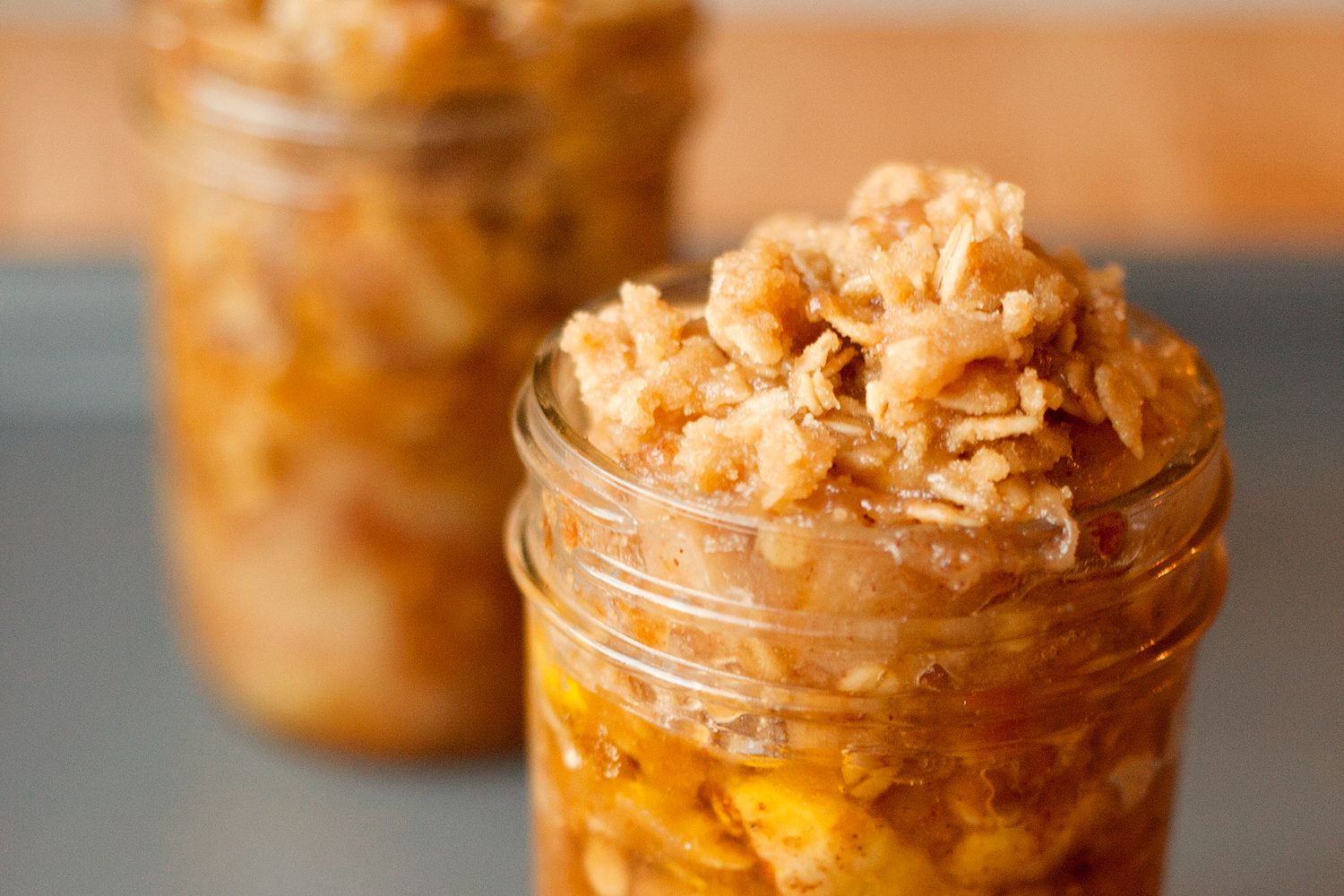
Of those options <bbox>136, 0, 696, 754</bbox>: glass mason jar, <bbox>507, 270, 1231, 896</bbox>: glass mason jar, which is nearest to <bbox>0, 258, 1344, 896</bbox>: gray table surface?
<bbox>136, 0, 696, 754</bbox>: glass mason jar

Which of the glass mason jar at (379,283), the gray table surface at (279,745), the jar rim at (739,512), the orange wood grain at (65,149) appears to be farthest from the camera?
the orange wood grain at (65,149)

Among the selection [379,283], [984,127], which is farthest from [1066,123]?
[379,283]

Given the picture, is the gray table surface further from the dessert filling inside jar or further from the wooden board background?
the dessert filling inside jar

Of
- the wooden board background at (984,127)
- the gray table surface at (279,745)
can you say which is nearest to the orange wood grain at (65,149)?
the wooden board background at (984,127)

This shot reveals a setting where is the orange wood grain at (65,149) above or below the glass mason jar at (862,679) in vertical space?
below

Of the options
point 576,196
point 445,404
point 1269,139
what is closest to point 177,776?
point 445,404

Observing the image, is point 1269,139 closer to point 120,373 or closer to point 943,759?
point 120,373

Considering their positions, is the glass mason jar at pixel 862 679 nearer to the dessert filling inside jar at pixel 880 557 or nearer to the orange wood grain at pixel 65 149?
the dessert filling inside jar at pixel 880 557
